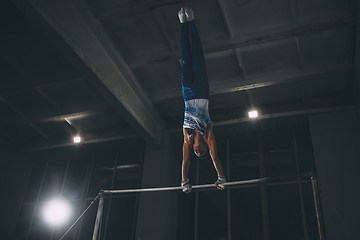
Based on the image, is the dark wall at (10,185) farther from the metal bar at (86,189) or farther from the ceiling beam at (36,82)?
the ceiling beam at (36,82)

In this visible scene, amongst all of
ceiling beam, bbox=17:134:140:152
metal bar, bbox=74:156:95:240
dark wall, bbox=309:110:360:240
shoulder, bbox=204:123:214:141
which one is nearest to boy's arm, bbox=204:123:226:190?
shoulder, bbox=204:123:214:141

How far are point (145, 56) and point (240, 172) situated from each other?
461 cm

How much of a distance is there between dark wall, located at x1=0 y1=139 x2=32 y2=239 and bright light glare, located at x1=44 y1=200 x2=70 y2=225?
1163mm

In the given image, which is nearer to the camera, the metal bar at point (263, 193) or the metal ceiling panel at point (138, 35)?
the metal ceiling panel at point (138, 35)

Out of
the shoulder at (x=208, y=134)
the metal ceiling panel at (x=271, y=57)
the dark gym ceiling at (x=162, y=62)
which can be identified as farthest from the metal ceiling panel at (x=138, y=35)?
the shoulder at (x=208, y=134)

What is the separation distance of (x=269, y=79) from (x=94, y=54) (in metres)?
4.27

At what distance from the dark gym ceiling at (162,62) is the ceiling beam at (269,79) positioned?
1.0 inches

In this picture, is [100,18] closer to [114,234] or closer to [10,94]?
[10,94]

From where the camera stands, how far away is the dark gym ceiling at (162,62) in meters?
5.92

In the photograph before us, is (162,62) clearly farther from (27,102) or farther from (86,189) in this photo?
(86,189)

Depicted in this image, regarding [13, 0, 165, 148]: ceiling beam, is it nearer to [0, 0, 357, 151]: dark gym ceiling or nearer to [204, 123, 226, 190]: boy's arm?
[0, 0, 357, 151]: dark gym ceiling

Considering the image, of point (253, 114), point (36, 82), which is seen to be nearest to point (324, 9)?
point (253, 114)

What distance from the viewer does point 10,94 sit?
8.61 metres

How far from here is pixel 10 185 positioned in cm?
1058
